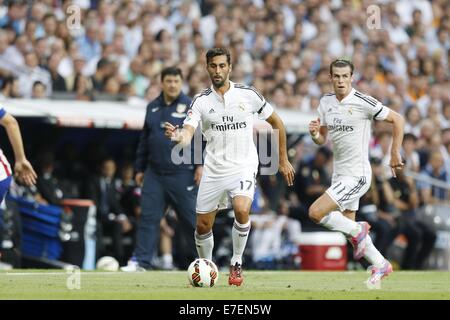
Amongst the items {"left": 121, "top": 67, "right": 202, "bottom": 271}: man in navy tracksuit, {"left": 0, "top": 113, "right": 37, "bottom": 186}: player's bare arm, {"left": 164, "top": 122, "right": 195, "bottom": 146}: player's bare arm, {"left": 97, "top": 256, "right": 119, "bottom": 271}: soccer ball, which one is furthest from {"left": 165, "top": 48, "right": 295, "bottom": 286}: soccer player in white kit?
{"left": 97, "top": 256, "right": 119, "bottom": 271}: soccer ball

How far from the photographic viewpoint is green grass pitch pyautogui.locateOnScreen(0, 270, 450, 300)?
12.1m

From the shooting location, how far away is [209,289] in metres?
12.9

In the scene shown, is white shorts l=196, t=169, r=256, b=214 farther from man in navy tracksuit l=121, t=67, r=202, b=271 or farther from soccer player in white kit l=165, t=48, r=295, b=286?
man in navy tracksuit l=121, t=67, r=202, b=271

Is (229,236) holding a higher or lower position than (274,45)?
lower

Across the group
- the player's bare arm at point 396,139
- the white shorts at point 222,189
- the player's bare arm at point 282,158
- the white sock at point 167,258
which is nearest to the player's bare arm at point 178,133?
the white shorts at point 222,189

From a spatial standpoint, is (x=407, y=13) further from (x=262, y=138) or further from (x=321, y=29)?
(x=262, y=138)

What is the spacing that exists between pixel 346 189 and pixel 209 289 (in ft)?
7.87

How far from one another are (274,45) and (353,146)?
1286 cm

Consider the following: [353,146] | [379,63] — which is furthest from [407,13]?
[353,146]

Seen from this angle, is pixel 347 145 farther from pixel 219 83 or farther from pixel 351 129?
pixel 219 83

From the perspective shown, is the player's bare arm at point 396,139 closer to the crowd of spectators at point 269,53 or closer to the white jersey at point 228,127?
the white jersey at point 228,127

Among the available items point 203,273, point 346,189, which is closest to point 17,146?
point 203,273

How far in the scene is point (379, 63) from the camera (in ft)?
93.1

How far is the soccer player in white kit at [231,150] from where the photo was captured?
1352 centimetres
